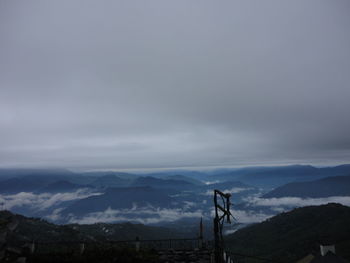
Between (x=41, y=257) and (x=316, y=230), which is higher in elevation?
(x=41, y=257)

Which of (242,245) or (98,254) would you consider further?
(242,245)

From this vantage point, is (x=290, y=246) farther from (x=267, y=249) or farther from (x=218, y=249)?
(x=218, y=249)

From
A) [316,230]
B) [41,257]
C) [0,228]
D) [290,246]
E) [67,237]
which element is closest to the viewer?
[0,228]

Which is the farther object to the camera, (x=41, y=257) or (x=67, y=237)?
(x=67, y=237)

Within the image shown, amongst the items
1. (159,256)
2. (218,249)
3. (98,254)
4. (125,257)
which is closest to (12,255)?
(98,254)

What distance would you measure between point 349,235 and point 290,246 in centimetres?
3676

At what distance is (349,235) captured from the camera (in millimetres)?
157750

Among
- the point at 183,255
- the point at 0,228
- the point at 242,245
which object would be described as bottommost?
the point at 242,245

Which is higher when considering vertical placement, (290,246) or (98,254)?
(98,254)

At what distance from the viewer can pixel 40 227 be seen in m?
174

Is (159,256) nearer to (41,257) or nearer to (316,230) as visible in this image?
(41,257)

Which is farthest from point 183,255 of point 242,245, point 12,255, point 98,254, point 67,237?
point 242,245

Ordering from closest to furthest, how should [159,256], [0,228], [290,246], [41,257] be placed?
[0,228] < [41,257] < [159,256] < [290,246]

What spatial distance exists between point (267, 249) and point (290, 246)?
639 inches
